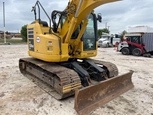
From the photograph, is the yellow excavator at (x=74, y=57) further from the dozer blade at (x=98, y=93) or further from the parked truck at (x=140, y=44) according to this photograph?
the parked truck at (x=140, y=44)

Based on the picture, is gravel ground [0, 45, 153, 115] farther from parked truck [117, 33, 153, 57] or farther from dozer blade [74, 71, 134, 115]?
parked truck [117, 33, 153, 57]

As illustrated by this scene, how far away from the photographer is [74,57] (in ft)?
16.0

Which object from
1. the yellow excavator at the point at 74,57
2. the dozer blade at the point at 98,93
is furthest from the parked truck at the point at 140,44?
the dozer blade at the point at 98,93

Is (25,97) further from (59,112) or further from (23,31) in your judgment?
(23,31)

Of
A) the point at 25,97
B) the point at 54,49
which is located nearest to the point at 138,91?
the point at 54,49

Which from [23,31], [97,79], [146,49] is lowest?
[97,79]

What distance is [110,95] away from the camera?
3.88 m

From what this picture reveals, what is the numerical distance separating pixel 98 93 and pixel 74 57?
165cm

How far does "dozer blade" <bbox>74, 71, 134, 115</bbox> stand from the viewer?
3.17 metres

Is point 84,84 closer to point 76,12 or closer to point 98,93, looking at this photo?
point 98,93

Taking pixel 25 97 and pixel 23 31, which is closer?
pixel 25 97

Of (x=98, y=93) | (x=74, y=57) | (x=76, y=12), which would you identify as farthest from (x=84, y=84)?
(x=76, y=12)

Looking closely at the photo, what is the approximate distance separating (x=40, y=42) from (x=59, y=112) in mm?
2241

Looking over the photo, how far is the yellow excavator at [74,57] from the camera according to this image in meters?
3.56
